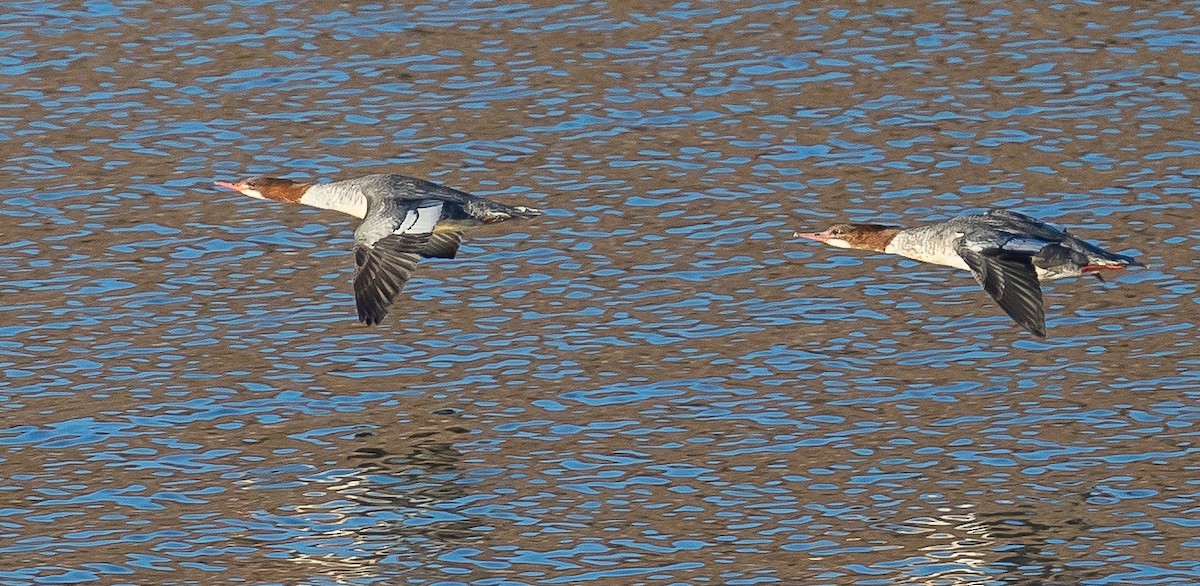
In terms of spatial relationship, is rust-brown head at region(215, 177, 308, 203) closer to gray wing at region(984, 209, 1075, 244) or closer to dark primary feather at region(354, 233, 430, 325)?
dark primary feather at region(354, 233, 430, 325)

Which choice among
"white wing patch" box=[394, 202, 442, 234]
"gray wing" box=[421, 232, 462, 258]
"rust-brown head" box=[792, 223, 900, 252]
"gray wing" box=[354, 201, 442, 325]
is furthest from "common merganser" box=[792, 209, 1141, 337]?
"gray wing" box=[354, 201, 442, 325]

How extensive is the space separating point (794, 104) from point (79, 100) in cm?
690

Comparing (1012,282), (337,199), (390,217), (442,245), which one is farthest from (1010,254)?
(337,199)

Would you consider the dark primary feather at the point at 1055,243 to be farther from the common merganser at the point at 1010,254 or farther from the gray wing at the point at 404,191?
the gray wing at the point at 404,191

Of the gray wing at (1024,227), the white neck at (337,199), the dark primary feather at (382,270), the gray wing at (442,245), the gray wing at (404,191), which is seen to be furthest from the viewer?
the white neck at (337,199)

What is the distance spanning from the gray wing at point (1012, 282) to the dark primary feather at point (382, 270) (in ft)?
12.5

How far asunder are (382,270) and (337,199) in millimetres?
2011

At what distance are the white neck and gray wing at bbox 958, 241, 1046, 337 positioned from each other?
458 cm

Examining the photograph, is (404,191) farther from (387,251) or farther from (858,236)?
(858,236)

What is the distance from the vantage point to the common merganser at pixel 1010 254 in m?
13.7

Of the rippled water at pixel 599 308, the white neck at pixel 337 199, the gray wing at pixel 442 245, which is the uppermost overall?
the white neck at pixel 337 199

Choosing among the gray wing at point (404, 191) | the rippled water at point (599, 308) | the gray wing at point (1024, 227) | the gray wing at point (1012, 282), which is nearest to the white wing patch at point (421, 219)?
the gray wing at point (404, 191)

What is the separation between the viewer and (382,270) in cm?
1434

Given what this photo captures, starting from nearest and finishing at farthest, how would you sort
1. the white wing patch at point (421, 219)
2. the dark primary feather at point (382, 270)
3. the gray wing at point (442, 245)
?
the dark primary feather at point (382, 270), the gray wing at point (442, 245), the white wing patch at point (421, 219)
